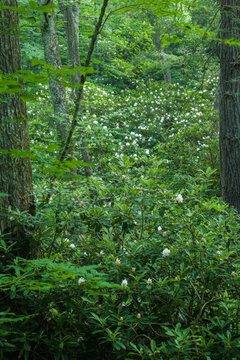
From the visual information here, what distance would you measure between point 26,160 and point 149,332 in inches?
56.9

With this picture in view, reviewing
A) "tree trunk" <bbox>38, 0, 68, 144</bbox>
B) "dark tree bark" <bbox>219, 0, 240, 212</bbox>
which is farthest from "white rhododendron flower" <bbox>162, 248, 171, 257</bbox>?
"tree trunk" <bbox>38, 0, 68, 144</bbox>

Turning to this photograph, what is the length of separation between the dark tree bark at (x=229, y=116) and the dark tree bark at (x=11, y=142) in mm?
3572

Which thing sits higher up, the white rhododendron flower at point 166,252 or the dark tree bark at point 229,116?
the dark tree bark at point 229,116

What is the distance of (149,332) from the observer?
2240 mm

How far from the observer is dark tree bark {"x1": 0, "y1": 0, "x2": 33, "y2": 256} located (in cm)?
248

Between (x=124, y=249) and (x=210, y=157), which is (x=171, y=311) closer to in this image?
(x=124, y=249)

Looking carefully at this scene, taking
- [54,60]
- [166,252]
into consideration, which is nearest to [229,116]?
[54,60]

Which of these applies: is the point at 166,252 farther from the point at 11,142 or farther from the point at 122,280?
the point at 11,142

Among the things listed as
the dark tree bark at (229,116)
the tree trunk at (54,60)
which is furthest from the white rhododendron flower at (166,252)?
the tree trunk at (54,60)

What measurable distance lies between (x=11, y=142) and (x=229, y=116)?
3.87 m

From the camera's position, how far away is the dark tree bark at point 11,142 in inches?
97.7

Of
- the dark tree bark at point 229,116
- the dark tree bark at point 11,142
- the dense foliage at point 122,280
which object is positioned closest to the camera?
the dense foliage at point 122,280

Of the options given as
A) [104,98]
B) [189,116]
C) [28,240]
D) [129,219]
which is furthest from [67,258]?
[104,98]

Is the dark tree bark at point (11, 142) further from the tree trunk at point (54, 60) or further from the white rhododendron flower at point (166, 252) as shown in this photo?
the tree trunk at point (54, 60)
